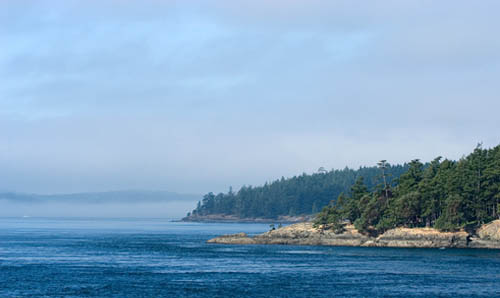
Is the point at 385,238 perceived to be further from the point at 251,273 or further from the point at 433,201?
the point at 251,273

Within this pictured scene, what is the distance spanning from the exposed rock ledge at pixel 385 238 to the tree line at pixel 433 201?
231cm

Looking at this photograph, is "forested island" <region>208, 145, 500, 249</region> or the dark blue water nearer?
the dark blue water

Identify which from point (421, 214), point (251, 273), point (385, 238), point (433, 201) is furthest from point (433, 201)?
point (251, 273)

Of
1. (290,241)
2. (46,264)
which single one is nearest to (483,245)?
(290,241)

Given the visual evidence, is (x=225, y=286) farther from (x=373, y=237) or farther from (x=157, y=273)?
(x=373, y=237)

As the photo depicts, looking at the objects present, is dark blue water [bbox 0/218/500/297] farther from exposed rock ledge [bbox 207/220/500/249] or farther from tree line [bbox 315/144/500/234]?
tree line [bbox 315/144/500/234]

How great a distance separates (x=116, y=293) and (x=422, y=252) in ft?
267

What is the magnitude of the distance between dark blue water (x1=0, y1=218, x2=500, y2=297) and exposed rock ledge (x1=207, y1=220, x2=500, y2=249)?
7367 millimetres

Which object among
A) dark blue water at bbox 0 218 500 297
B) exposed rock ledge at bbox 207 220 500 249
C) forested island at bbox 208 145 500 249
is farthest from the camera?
→ forested island at bbox 208 145 500 249

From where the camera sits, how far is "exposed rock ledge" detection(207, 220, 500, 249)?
151 m

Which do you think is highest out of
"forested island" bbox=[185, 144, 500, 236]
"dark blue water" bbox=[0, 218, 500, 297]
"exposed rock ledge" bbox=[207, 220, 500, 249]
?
"forested island" bbox=[185, 144, 500, 236]

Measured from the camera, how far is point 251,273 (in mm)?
105312

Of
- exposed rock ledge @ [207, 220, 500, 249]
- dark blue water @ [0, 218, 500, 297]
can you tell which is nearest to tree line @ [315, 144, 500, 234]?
exposed rock ledge @ [207, 220, 500, 249]

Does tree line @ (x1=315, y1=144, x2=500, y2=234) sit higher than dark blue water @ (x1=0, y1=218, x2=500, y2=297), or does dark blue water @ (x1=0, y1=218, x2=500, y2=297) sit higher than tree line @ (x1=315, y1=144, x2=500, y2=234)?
tree line @ (x1=315, y1=144, x2=500, y2=234)
